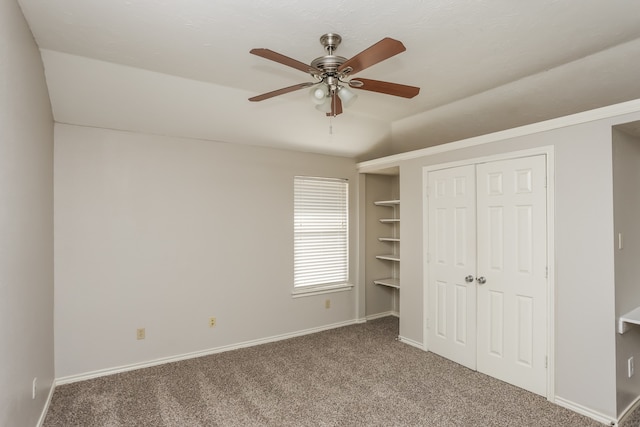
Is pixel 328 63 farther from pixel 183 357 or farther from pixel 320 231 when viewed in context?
pixel 183 357

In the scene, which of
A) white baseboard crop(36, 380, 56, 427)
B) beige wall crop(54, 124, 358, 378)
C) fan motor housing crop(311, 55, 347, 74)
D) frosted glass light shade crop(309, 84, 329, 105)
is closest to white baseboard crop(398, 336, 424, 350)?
beige wall crop(54, 124, 358, 378)

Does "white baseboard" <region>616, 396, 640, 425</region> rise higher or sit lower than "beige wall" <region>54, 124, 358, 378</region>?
lower

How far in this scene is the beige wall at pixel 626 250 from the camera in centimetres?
262

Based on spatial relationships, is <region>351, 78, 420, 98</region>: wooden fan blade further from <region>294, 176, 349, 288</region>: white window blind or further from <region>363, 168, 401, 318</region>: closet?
<region>363, 168, 401, 318</region>: closet

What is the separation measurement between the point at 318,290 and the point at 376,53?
11.5 feet

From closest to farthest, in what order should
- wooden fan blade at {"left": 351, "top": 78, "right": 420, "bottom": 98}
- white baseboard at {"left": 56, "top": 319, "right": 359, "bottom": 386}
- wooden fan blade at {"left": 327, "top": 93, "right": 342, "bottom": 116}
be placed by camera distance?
wooden fan blade at {"left": 351, "top": 78, "right": 420, "bottom": 98} → wooden fan blade at {"left": 327, "top": 93, "right": 342, "bottom": 116} → white baseboard at {"left": 56, "top": 319, "right": 359, "bottom": 386}

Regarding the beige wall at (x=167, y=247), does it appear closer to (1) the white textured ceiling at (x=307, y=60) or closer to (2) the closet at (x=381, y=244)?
(1) the white textured ceiling at (x=307, y=60)

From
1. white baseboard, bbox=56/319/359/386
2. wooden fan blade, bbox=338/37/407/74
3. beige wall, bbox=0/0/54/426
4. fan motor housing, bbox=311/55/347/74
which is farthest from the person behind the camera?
white baseboard, bbox=56/319/359/386

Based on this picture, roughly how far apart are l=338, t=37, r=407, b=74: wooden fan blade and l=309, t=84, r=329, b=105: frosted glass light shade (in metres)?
0.24

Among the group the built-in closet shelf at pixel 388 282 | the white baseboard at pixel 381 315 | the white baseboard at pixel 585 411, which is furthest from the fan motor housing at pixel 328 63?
the white baseboard at pixel 381 315

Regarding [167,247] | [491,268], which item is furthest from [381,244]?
[167,247]

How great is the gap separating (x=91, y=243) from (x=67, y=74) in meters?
1.52

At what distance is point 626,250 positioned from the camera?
2.72 m

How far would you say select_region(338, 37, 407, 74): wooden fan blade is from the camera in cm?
168
